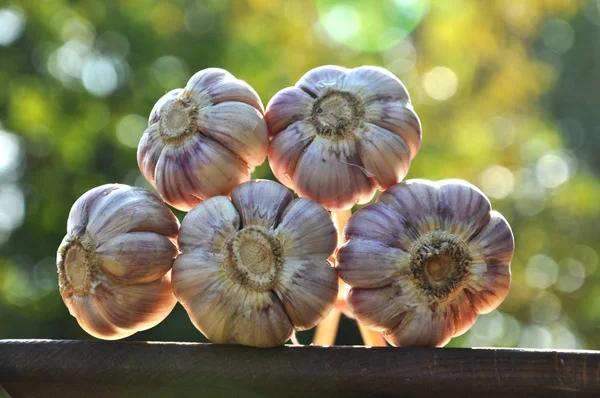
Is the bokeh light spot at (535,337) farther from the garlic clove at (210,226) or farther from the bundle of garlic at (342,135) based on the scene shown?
the garlic clove at (210,226)

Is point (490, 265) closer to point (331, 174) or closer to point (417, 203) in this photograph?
point (417, 203)

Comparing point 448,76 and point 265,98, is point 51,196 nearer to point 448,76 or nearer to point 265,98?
point 265,98

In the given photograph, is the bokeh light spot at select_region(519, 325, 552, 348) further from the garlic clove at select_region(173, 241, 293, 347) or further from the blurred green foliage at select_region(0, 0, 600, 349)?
the garlic clove at select_region(173, 241, 293, 347)

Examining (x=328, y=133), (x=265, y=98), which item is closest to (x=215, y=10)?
(x=265, y=98)

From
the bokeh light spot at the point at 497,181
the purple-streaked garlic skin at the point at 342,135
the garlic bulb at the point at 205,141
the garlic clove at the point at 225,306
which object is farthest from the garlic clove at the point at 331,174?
the bokeh light spot at the point at 497,181

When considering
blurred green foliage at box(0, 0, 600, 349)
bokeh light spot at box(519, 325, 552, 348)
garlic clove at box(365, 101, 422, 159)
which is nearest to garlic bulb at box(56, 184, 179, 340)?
garlic clove at box(365, 101, 422, 159)

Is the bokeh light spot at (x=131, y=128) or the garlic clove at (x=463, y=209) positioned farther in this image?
the bokeh light spot at (x=131, y=128)
